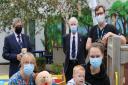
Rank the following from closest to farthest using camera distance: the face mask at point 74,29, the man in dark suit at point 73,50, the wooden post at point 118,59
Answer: the wooden post at point 118,59, the man in dark suit at point 73,50, the face mask at point 74,29

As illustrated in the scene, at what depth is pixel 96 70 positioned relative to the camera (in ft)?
17.3

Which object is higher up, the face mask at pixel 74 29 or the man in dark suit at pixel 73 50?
the face mask at pixel 74 29

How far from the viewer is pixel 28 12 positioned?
14586 mm

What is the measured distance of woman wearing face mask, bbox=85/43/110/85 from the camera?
5164 mm

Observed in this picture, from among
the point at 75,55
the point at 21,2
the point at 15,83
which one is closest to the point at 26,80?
the point at 15,83

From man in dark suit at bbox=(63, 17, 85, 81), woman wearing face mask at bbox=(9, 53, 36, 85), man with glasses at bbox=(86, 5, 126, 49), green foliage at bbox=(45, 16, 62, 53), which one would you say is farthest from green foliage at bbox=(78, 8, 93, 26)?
woman wearing face mask at bbox=(9, 53, 36, 85)

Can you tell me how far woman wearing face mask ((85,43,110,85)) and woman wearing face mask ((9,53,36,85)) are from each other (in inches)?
25.8

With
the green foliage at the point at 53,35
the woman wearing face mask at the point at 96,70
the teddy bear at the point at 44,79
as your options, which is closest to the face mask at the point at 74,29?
the woman wearing face mask at the point at 96,70

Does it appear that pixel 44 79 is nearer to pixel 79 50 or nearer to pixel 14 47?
pixel 14 47

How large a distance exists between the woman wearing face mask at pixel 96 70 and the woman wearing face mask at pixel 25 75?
2.15 feet

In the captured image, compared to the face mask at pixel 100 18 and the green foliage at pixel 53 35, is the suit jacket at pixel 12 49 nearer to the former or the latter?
the face mask at pixel 100 18

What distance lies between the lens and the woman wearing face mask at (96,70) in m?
5.16

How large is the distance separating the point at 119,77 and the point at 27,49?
2465 millimetres

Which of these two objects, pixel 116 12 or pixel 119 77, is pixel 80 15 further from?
pixel 119 77
